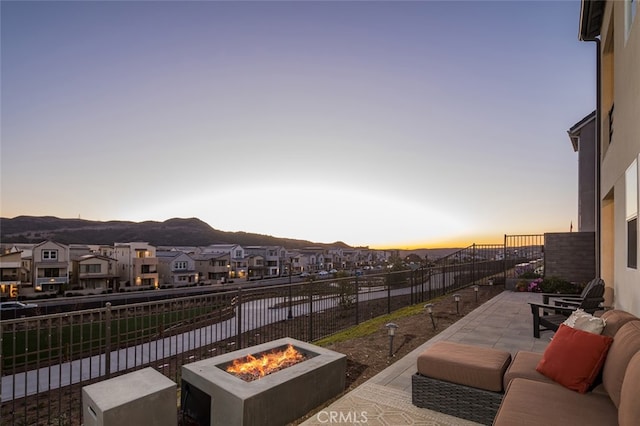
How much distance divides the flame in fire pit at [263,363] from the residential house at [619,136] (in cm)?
400

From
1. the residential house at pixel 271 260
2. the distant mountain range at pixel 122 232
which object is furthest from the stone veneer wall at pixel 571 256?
the distant mountain range at pixel 122 232

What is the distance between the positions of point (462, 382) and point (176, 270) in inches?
1675

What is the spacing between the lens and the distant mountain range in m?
74.8

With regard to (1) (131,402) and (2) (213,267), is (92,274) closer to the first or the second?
(2) (213,267)

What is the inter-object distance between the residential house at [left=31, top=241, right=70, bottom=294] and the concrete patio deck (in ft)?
126

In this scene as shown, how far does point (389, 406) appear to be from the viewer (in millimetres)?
3352

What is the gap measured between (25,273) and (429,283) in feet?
127

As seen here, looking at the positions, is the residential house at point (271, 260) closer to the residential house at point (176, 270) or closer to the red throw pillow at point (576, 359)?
the residential house at point (176, 270)

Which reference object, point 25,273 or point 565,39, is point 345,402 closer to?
point 565,39

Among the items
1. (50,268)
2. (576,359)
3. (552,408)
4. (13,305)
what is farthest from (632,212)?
(50,268)

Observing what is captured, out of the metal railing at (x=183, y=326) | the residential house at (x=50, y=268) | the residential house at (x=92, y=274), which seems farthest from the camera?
the residential house at (x=92, y=274)

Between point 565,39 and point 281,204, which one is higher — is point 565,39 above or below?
above

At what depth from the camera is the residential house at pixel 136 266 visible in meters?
37.6

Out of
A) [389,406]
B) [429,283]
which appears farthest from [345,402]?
[429,283]
